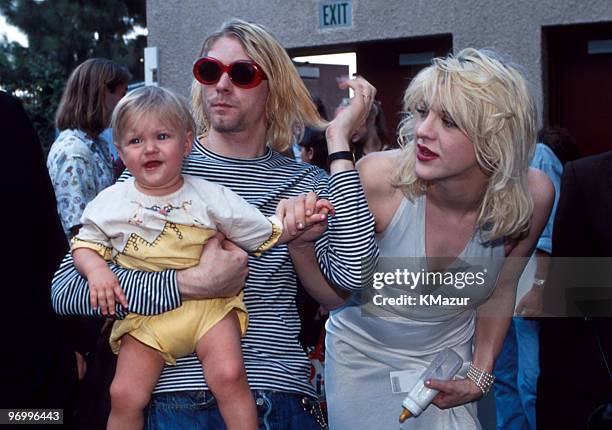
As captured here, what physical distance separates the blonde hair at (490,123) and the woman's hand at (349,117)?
7.7 inches

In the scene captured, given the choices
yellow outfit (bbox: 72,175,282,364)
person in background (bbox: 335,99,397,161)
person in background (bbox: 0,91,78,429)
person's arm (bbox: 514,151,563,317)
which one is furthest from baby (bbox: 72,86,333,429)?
person in background (bbox: 335,99,397,161)

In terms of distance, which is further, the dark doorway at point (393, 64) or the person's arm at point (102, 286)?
the dark doorway at point (393, 64)

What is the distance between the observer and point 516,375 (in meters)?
6.59

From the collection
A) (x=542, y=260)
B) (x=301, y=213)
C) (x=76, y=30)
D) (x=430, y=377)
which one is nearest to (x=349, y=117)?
(x=301, y=213)

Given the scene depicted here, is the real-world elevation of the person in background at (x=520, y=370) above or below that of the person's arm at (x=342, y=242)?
below

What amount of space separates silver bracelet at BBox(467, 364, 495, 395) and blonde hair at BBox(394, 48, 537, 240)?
509 mm

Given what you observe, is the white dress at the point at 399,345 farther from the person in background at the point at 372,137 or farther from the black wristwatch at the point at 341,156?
the person in background at the point at 372,137

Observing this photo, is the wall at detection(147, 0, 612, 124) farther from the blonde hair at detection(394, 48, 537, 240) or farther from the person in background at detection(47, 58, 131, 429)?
the blonde hair at detection(394, 48, 537, 240)

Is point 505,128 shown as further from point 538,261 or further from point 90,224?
point 538,261

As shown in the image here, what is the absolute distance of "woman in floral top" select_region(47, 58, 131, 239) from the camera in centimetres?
546

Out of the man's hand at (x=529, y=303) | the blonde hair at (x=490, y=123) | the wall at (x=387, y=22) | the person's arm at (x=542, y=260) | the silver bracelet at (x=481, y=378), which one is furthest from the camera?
the wall at (x=387, y=22)

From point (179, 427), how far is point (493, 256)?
1380 mm

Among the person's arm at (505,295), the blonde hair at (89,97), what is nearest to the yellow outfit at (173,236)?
the person's arm at (505,295)

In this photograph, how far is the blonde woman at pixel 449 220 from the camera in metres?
3.31
